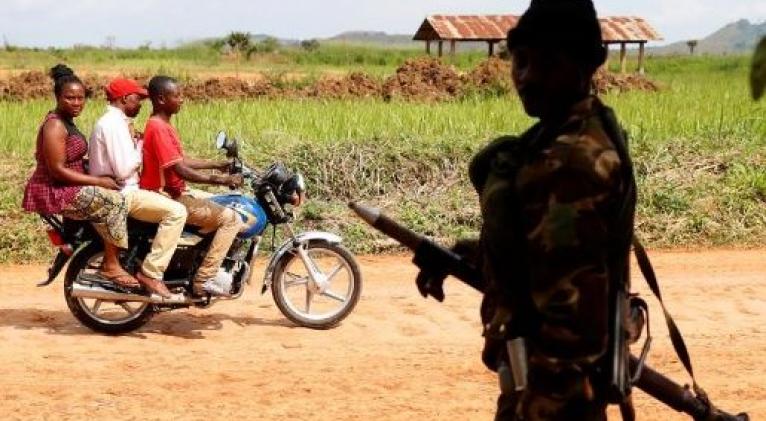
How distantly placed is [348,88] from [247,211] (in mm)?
16786

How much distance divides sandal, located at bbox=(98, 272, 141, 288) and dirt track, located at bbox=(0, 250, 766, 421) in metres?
0.36

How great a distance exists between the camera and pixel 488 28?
4212 cm

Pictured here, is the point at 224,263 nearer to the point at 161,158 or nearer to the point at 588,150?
the point at 161,158

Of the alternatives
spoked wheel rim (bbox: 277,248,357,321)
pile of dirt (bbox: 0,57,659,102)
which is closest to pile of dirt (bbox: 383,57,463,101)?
pile of dirt (bbox: 0,57,659,102)

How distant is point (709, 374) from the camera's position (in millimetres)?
6480

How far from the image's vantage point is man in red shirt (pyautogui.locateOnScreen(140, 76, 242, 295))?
7.07 meters

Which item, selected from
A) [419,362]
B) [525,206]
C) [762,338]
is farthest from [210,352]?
[525,206]

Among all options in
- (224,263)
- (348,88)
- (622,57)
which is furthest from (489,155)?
(622,57)

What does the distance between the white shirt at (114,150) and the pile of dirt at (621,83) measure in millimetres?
18124

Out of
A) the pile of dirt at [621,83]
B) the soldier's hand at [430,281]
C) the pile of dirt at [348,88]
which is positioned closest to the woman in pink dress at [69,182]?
the soldier's hand at [430,281]

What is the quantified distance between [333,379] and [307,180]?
563cm

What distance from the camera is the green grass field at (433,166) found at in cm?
1084

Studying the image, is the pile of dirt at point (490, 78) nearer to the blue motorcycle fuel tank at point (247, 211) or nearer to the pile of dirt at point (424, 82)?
the pile of dirt at point (424, 82)

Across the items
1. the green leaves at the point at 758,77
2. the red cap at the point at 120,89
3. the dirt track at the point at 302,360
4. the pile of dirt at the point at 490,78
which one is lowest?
the dirt track at the point at 302,360
